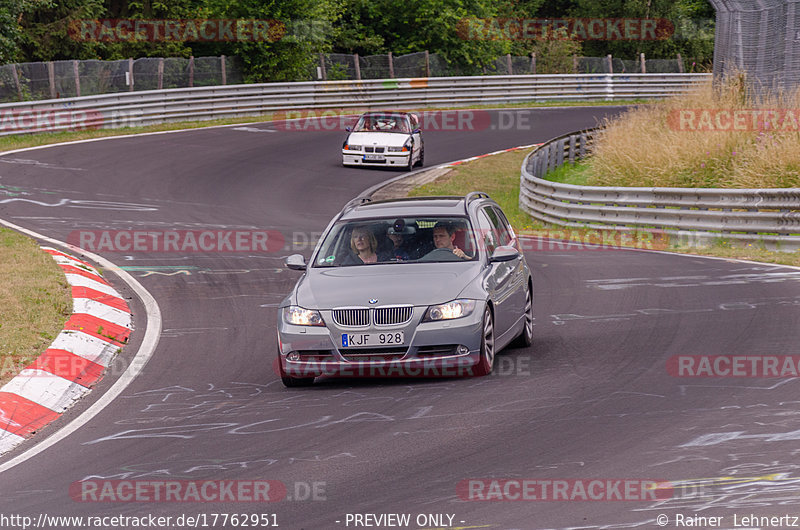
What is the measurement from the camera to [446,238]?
33.8 feet

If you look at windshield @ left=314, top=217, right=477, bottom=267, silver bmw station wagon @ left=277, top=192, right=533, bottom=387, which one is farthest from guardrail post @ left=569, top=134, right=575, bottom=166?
windshield @ left=314, top=217, right=477, bottom=267

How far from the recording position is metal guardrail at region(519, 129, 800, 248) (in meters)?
18.6

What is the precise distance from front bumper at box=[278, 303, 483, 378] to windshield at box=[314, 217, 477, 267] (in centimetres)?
110

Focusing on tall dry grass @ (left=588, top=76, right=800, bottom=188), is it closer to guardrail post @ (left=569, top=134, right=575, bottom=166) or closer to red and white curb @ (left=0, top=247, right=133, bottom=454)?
guardrail post @ (left=569, top=134, right=575, bottom=166)

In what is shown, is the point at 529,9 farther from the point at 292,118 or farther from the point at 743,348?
the point at 743,348

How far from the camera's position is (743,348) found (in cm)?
1013

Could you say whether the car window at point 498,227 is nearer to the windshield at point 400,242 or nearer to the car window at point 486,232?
the car window at point 486,232

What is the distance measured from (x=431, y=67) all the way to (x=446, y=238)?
Result: 4062 centimetres

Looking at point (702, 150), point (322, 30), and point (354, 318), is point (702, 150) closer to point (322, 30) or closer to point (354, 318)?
point (354, 318)

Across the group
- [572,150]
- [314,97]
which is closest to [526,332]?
[572,150]

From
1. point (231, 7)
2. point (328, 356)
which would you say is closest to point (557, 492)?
point (328, 356)

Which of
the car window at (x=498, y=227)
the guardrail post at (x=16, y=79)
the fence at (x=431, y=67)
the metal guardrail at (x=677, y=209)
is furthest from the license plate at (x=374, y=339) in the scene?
the fence at (x=431, y=67)

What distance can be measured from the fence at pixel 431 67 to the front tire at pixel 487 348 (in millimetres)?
37970

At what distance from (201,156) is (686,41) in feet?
149
